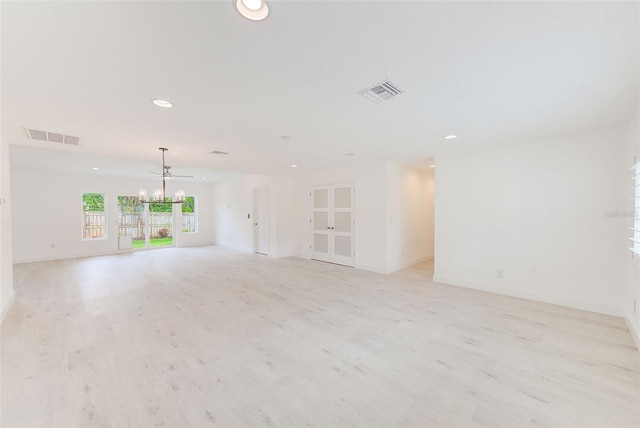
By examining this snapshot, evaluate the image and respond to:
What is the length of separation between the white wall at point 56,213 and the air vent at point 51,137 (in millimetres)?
5127

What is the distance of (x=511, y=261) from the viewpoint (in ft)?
13.4

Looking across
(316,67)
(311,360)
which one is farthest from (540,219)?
(316,67)

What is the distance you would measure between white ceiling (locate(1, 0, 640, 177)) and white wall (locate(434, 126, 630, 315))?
559mm

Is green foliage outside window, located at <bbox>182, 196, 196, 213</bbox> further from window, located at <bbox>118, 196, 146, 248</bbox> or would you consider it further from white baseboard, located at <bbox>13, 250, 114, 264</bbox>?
white baseboard, located at <bbox>13, 250, 114, 264</bbox>

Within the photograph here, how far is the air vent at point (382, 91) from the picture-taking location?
2.12m

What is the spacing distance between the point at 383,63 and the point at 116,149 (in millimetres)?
4528

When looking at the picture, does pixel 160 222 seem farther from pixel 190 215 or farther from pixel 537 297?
pixel 537 297

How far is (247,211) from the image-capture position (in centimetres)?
858

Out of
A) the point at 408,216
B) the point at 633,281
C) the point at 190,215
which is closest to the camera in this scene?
the point at 633,281

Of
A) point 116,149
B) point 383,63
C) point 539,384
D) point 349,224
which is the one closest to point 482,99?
point 383,63

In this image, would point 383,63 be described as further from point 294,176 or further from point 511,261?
point 294,176

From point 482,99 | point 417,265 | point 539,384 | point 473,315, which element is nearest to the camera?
point 539,384

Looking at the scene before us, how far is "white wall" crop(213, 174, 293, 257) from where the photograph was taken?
7.59m

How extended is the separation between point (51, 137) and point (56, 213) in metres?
5.55
